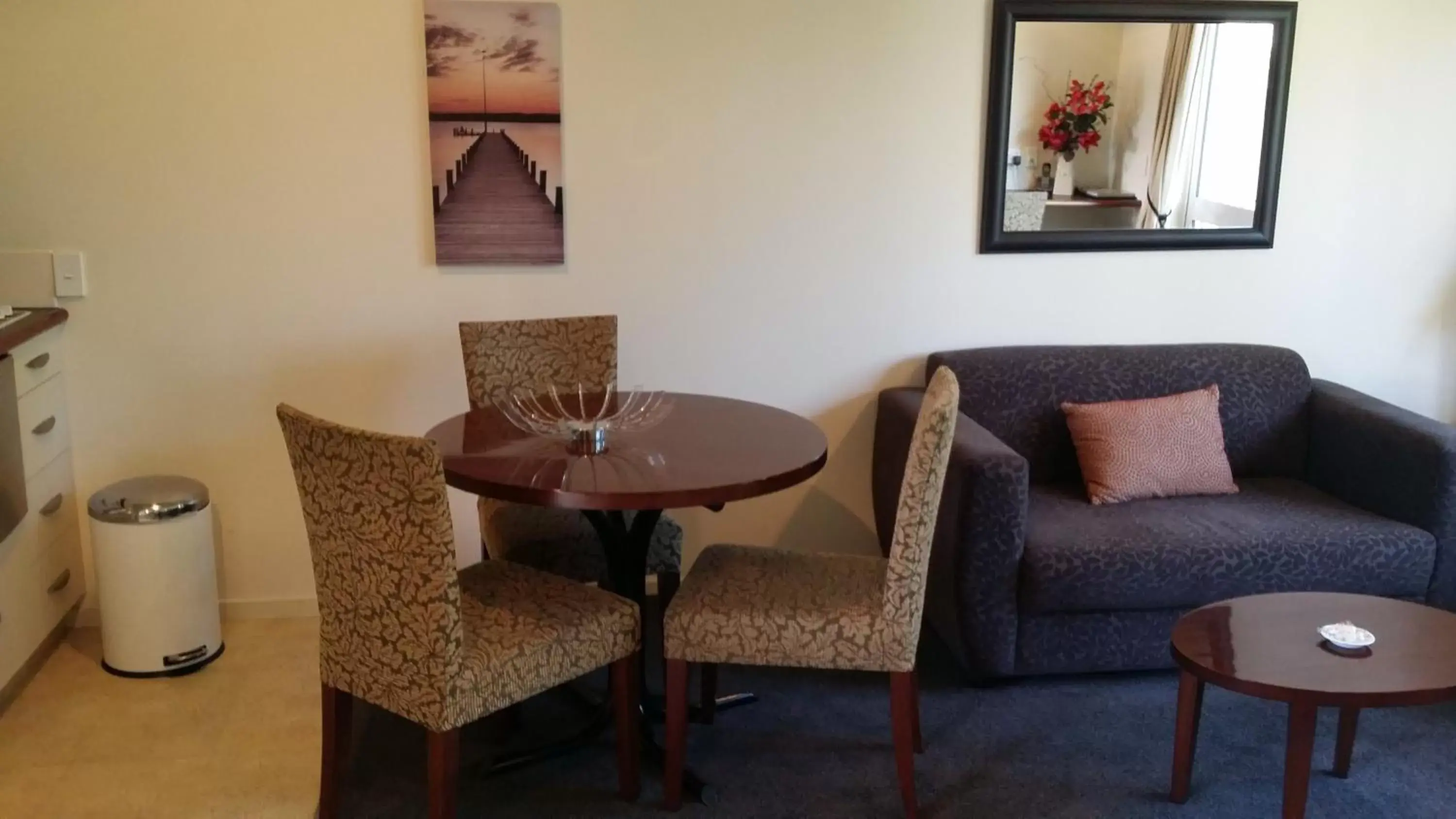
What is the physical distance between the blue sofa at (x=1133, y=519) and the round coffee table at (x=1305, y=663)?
1.33ft

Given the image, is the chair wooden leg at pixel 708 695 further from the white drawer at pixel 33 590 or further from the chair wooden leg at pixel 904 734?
the white drawer at pixel 33 590

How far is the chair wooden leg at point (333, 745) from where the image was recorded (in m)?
2.44

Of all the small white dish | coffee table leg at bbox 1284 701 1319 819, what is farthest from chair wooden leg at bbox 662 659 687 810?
the small white dish

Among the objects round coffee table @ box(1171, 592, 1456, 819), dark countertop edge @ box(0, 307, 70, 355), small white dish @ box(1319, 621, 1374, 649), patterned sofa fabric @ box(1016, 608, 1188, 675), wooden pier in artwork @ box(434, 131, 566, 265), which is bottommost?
patterned sofa fabric @ box(1016, 608, 1188, 675)

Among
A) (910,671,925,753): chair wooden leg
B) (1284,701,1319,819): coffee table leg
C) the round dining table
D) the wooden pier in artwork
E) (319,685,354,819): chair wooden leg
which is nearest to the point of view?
(1284,701,1319,819): coffee table leg

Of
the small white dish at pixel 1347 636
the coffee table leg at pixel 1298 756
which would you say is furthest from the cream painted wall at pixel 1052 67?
the coffee table leg at pixel 1298 756

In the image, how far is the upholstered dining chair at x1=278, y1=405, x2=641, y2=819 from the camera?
2127 millimetres

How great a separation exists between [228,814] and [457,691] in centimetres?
69

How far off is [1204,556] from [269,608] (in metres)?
2.59

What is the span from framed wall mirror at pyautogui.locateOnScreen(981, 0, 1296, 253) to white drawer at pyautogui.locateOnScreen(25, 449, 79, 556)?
8.74 ft

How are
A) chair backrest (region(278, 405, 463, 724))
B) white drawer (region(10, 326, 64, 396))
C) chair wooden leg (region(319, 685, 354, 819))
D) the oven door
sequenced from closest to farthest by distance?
chair backrest (region(278, 405, 463, 724))
chair wooden leg (region(319, 685, 354, 819))
the oven door
white drawer (region(10, 326, 64, 396))

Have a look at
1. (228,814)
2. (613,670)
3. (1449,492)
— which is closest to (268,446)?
(228,814)

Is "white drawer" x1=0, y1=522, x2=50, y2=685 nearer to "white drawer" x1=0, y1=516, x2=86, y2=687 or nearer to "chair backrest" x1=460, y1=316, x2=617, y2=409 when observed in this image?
"white drawer" x1=0, y1=516, x2=86, y2=687

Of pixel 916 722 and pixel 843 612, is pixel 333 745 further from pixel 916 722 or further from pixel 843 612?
pixel 916 722
